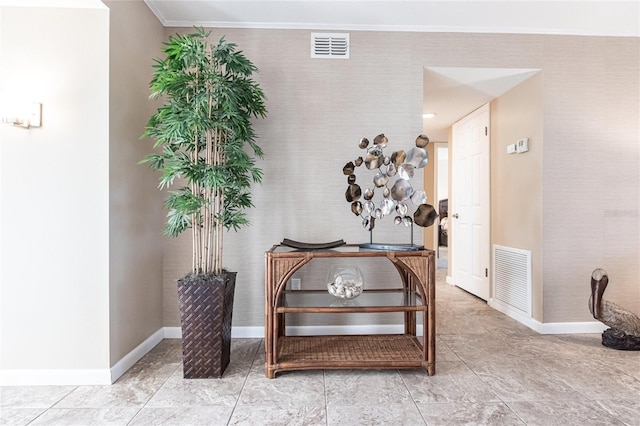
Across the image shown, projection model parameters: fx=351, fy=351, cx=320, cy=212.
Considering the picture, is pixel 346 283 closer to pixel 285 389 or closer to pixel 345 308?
pixel 345 308

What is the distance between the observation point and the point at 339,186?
284cm

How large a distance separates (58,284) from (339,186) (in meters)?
1.96

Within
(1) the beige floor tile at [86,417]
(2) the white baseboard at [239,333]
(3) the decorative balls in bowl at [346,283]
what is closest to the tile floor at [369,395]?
(1) the beige floor tile at [86,417]

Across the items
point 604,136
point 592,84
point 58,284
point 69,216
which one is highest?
point 592,84

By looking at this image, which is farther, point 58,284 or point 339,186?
point 339,186

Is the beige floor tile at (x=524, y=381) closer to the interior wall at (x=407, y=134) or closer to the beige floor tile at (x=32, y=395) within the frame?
the interior wall at (x=407, y=134)

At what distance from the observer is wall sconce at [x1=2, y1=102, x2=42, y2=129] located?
1.92 metres

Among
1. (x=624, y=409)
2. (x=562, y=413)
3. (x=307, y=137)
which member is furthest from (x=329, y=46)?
(x=624, y=409)

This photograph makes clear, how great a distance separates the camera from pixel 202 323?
2123 millimetres

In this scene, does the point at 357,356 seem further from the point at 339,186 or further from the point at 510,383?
the point at 339,186

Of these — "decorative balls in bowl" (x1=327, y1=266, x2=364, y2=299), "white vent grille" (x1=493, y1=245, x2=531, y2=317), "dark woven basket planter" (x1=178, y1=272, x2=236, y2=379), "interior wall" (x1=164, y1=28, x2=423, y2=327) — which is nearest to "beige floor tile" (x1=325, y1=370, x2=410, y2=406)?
"decorative balls in bowl" (x1=327, y1=266, x2=364, y2=299)

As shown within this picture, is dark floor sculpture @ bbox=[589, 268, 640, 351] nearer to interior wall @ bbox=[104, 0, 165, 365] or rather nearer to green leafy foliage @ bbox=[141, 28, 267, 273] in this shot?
green leafy foliage @ bbox=[141, 28, 267, 273]

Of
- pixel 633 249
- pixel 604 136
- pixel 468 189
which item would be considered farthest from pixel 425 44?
pixel 633 249

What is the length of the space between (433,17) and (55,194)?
2.86m
